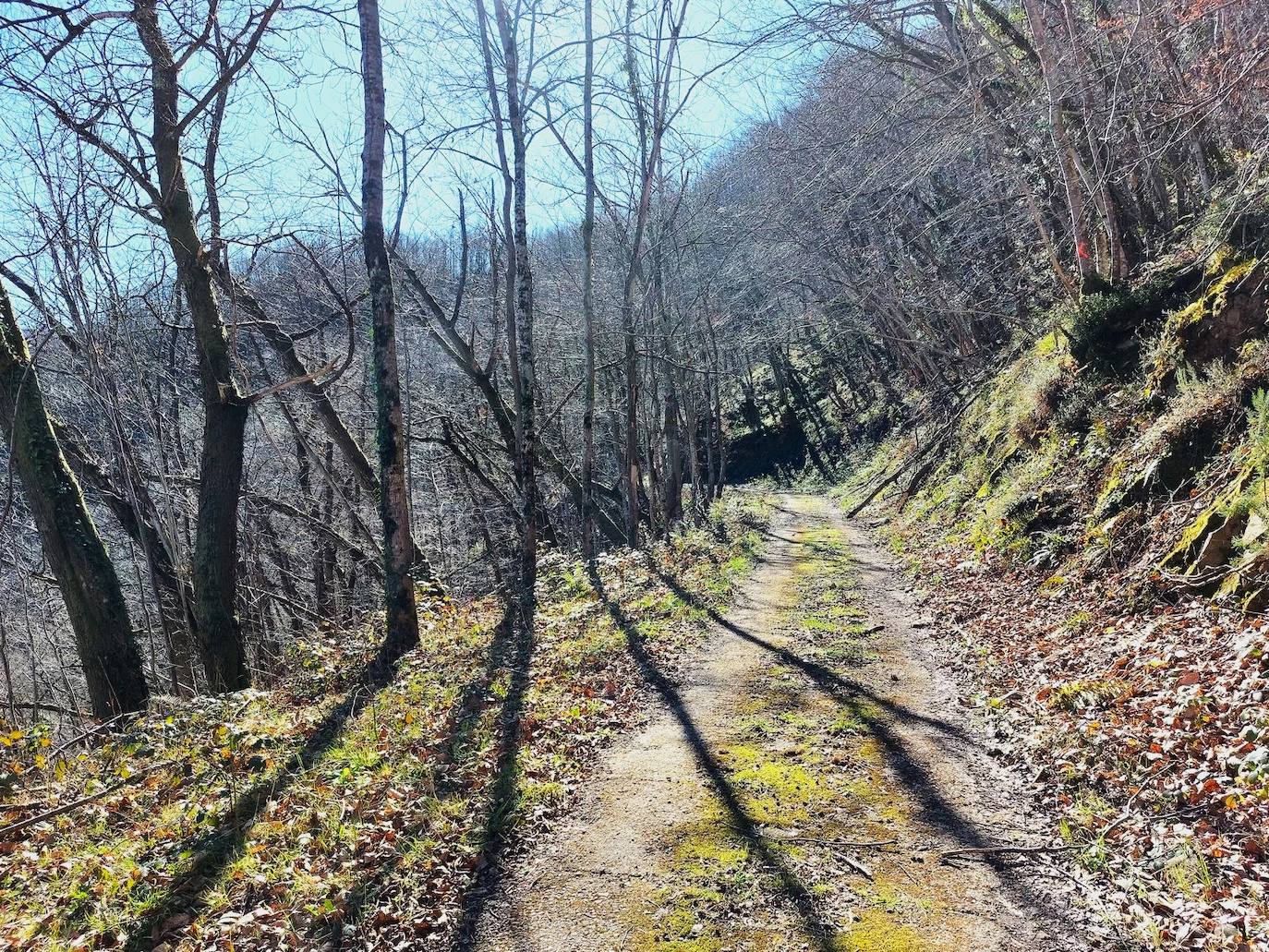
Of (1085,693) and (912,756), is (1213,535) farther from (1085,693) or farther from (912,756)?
(912,756)

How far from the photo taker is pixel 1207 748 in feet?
14.6

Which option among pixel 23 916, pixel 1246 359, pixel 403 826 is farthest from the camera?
pixel 1246 359

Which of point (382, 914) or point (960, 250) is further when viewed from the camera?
point (960, 250)

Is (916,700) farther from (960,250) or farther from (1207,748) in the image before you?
(960,250)

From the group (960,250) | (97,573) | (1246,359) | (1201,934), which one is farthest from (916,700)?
(960,250)

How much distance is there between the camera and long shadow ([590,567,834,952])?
12.5 feet

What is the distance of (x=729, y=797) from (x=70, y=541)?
6.86 meters

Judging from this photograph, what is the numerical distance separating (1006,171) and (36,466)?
46.6 ft

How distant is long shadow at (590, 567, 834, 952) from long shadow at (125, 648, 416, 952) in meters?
2.71

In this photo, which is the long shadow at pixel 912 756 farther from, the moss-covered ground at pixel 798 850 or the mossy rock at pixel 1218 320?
the mossy rock at pixel 1218 320

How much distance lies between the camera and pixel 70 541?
24.8ft

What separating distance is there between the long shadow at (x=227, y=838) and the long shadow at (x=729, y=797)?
271 centimetres

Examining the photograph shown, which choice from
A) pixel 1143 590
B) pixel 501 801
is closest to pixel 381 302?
pixel 501 801

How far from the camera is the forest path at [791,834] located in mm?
3770
